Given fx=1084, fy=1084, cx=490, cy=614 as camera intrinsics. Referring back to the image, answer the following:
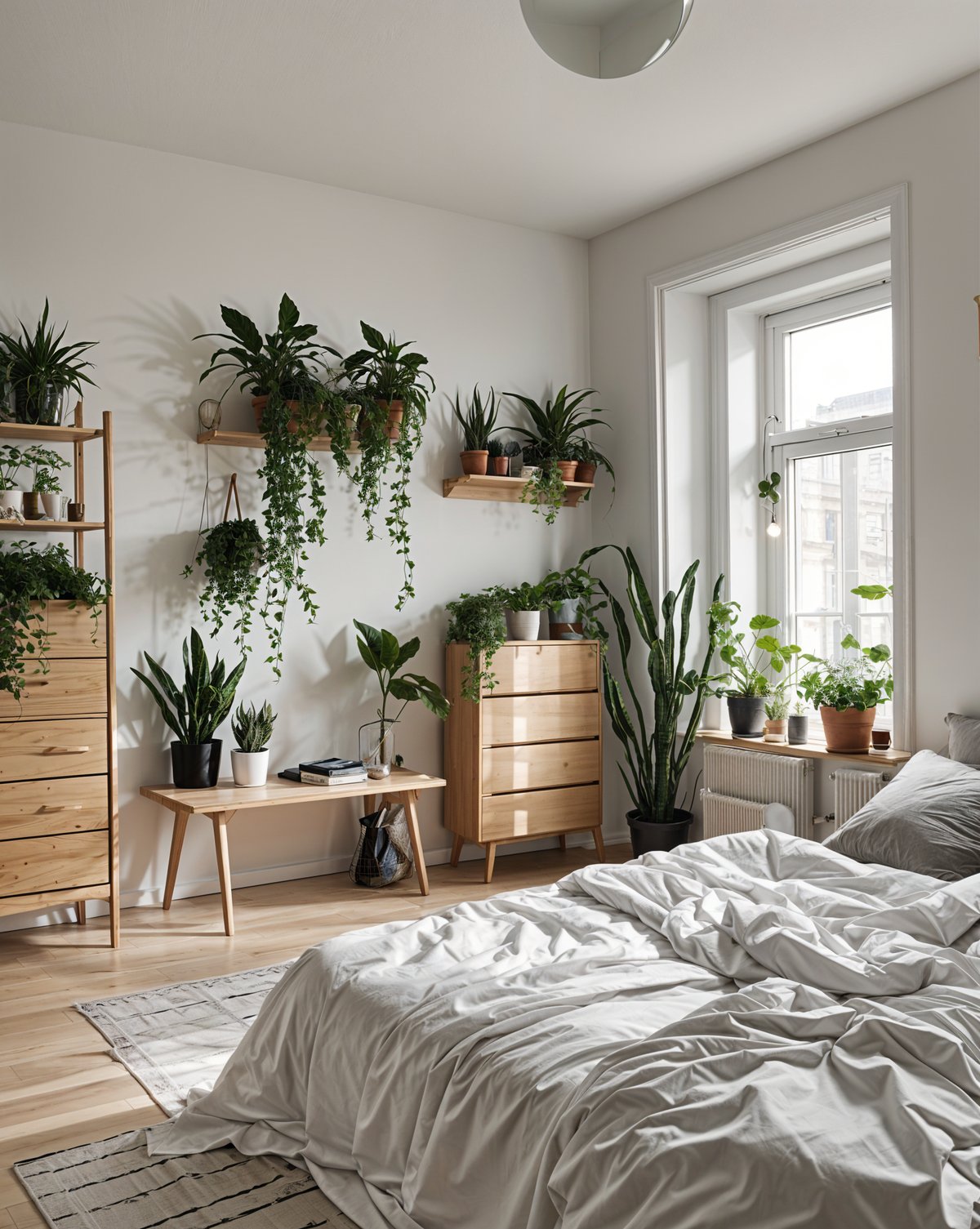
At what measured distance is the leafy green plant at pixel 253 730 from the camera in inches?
164

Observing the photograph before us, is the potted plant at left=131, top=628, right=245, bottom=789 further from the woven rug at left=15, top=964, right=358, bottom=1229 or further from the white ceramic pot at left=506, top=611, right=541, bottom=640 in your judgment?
the woven rug at left=15, top=964, right=358, bottom=1229

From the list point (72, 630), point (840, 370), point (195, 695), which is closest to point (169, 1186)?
point (72, 630)

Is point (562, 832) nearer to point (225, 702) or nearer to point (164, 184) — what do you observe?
point (225, 702)

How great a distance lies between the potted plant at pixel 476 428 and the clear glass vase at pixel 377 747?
1182mm

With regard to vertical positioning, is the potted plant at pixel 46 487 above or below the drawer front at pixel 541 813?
above

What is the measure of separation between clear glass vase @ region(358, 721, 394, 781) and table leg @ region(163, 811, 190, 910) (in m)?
0.73

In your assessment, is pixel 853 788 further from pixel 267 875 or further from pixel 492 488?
pixel 267 875

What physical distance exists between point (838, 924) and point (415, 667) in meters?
2.77

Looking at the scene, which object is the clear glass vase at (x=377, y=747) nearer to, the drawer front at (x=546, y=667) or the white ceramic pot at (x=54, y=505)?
A: the drawer front at (x=546, y=667)

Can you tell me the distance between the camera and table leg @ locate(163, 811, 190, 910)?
4.03 meters

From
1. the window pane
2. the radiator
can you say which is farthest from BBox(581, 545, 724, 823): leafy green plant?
the window pane

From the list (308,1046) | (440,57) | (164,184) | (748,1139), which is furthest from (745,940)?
(164,184)

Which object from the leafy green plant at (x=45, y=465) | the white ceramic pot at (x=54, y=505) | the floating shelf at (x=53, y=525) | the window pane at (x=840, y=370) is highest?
the window pane at (x=840, y=370)

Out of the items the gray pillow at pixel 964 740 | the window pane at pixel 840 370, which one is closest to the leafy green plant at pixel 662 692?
the window pane at pixel 840 370
